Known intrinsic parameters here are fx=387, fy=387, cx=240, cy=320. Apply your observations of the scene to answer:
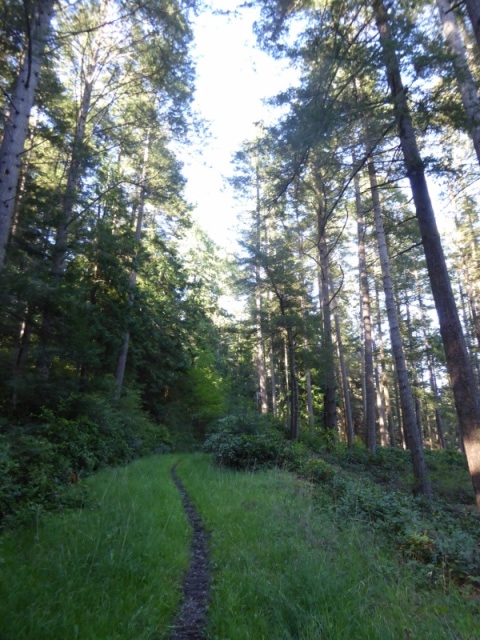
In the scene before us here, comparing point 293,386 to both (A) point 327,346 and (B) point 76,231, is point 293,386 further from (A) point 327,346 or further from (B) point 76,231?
(B) point 76,231

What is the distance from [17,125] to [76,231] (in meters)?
3.87

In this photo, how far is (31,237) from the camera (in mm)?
9797

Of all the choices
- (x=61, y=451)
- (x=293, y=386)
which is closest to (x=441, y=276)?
(x=61, y=451)

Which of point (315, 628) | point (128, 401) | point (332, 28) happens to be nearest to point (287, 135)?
point (332, 28)

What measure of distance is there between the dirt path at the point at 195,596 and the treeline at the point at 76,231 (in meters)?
2.21

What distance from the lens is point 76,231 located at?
11.5 metres

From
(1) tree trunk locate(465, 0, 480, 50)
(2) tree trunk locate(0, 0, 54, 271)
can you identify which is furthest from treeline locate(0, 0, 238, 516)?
(1) tree trunk locate(465, 0, 480, 50)

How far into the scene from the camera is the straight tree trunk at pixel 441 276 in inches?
243

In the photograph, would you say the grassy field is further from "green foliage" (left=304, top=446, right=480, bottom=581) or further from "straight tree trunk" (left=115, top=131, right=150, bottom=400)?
"straight tree trunk" (left=115, top=131, right=150, bottom=400)

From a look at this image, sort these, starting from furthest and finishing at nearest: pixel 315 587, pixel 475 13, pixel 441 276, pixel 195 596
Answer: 1. pixel 441 276
2. pixel 475 13
3. pixel 195 596
4. pixel 315 587

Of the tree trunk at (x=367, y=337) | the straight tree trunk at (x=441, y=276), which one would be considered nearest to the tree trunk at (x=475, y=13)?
the straight tree trunk at (x=441, y=276)

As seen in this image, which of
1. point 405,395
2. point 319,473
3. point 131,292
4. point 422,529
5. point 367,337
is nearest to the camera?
point 422,529

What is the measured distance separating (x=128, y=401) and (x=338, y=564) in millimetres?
13551

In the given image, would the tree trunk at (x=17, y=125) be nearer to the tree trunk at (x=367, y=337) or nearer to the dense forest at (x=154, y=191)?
the dense forest at (x=154, y=191)
